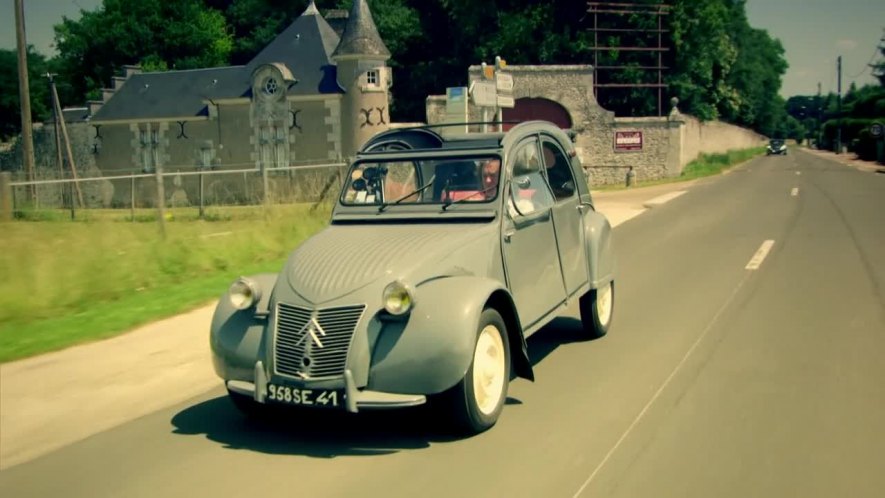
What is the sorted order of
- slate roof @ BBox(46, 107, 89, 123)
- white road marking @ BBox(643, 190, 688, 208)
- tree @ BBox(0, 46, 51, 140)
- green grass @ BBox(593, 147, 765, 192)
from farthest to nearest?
1. tree @ BBox(0, 46, 51, 140)
2. slate roof @ BBox(46, 107, 89, 123)
3. green grass @ BBox(593, 147, 765, 192)
4. white road marking @ BBox(643, 190, 688, 208)

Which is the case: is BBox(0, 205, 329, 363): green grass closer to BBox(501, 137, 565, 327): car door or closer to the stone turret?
BBox(501, 137, 565, 327): car door

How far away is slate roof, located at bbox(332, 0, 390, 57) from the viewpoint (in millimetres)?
42250

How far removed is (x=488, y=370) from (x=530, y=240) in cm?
149

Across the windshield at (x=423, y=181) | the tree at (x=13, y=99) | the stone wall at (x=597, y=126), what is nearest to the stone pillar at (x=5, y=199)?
the windshield at (x=423, y=181)

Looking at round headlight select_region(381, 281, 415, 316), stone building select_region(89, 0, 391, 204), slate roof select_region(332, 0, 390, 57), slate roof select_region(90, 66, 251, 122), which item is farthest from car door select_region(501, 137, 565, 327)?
slate roof select_region(90, 66, 251, 122)

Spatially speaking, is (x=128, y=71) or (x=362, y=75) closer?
(x=362, y=75)

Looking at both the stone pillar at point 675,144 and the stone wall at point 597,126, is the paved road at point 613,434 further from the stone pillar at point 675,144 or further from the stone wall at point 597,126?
the stone pillar at point 675,144

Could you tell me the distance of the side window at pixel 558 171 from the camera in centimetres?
786

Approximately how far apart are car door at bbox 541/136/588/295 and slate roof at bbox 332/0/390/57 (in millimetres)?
35406

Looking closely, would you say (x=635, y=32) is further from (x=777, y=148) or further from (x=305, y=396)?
(x=305, y=396)

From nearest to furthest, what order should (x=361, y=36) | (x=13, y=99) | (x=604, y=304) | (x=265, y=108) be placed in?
(x=604, y=304)
(x=361, y=36)
(x=265, y=108)
(x=13, y=99)

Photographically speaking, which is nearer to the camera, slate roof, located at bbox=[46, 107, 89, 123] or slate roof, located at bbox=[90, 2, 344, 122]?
slate roof, located at bbox=[90, 2, 344, 122]

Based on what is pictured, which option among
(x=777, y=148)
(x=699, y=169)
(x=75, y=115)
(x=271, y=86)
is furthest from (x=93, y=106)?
(x=777, y=148)

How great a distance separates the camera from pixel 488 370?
5.85 m
